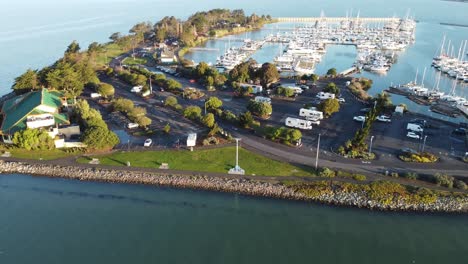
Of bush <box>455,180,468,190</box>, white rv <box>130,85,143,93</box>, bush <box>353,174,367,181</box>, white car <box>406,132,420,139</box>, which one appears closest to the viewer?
bush <box>455,180,468,190</box>

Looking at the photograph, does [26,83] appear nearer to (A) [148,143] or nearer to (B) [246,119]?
(A) [148,143]

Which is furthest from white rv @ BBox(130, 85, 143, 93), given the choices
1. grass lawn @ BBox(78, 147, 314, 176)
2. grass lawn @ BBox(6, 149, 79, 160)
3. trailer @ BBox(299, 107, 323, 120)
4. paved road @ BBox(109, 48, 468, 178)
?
trailer @ BBox(299, 107, 323, 120)

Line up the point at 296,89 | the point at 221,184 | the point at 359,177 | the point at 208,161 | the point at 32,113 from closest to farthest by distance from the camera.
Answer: the point at 359,177 → the point at 221,184 → the point at 208,161 → the point at 32,113 → the point at 296,89

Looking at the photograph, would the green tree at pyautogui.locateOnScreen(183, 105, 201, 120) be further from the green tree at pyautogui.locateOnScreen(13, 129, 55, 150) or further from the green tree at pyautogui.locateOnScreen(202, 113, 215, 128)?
the green tree at pyautogui.locateOnScreen(13, 129, 55, 150)

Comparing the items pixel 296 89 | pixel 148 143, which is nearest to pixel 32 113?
pixel 148 143

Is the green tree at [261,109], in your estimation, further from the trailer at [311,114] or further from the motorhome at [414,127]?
the motorhome at [414,127]

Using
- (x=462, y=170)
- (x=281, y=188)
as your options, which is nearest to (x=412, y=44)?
(x=462, y=170)

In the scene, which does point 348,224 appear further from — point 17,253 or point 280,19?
point 280,19
